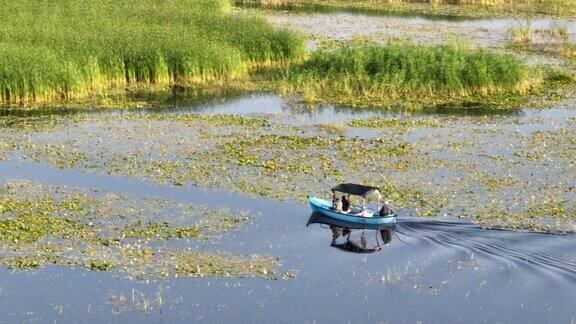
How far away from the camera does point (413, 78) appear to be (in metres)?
47.8

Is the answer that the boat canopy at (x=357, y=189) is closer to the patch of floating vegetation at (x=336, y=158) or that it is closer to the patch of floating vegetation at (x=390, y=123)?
the patch of floating vegetation at (x=336, y=158)

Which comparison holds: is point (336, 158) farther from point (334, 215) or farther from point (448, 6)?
point (448, 6)

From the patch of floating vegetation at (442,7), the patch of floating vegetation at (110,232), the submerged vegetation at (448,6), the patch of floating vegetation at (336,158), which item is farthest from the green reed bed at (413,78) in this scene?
the submerged vegetation at (448,6)

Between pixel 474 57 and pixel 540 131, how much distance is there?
28.1 ft

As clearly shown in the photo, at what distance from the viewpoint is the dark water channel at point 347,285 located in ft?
75.4

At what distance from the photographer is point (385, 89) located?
47125 millimetres

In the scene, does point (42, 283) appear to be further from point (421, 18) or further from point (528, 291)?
point (421, 18)

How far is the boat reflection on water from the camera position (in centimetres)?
2794

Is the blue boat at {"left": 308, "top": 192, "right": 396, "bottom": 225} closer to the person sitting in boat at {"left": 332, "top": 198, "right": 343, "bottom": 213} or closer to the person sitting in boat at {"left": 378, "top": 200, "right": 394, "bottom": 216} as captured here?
the person sitting in boat at {"left": 332, "top": 198, "right": 343, "bottom": 213}

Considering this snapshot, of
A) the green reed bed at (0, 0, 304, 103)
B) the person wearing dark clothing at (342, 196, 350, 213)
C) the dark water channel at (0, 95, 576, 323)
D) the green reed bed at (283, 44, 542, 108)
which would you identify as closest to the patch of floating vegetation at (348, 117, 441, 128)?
the green reed bed at (283, 44, 542, 108)

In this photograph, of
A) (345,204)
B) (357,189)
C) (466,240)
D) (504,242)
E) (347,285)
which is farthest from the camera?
(345,204)

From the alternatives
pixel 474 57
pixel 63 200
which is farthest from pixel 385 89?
pixel 63 200

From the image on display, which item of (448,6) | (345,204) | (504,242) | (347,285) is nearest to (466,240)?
(504,242)

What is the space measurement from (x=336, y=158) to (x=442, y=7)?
4439cm
